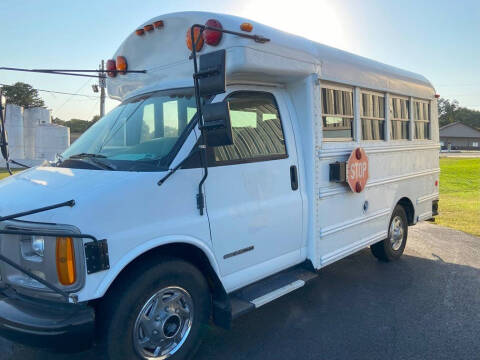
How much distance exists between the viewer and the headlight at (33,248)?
258 cm

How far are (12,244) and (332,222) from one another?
307 cm

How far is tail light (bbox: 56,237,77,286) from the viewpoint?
8.11 feet

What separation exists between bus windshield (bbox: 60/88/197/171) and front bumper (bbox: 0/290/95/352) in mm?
1038

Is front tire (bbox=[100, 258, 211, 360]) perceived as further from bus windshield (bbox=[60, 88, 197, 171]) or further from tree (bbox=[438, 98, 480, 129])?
tree (bbox=[438, 98, 480, 129])

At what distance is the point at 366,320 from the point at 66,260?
3.02m

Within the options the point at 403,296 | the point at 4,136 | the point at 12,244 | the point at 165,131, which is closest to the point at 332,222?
the point at 403,296

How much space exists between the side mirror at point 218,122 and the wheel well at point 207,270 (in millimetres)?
882

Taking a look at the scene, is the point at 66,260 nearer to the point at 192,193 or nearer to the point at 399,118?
the point at 192,193

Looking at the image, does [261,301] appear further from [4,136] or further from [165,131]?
[4,136]

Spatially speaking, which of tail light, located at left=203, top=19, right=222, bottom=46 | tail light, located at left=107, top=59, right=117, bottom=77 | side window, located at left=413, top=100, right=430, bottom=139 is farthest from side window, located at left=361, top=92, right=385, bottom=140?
tail light, located at left=107, top=59, right=117, bottom=77

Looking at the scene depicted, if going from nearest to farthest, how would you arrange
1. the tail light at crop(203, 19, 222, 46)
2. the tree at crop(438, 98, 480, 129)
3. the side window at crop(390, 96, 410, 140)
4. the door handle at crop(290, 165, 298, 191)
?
the tail light at crop(203, 19, 222, 46), the door handle at crop(290, 165, 298, 191), the side window at crop(390, 96, 410, 140), the tree at crop(438, 98, 480, 129)

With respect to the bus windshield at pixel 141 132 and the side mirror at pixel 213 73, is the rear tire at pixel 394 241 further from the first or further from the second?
the side mirror at pixel 213 73

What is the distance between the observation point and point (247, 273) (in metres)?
3.53

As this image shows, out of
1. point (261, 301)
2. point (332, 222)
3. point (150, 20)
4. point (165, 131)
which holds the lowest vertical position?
point (261, 301)
